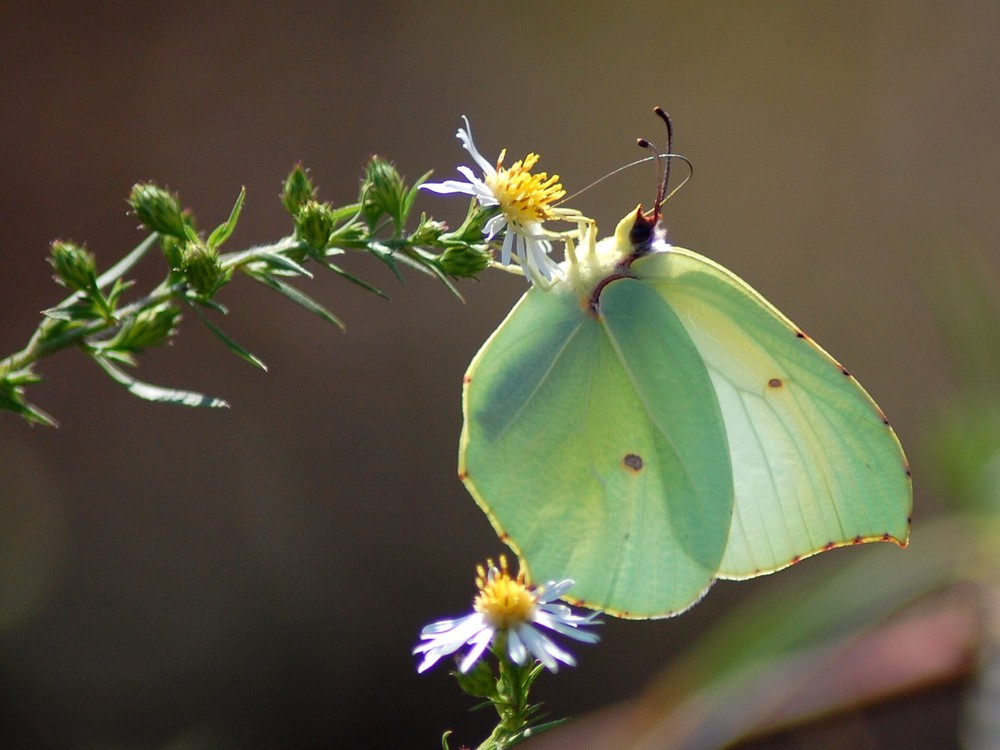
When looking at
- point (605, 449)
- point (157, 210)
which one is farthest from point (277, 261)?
point (605, 449)

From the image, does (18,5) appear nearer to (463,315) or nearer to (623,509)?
(463,315)

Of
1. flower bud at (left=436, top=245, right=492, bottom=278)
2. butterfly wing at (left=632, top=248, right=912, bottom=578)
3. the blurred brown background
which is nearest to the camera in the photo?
flower bud at (left=436, top=245, right=492, bottom=278)

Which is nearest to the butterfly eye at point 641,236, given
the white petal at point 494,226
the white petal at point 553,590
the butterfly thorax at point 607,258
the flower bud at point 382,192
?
the butterfly thorax at point 607,258

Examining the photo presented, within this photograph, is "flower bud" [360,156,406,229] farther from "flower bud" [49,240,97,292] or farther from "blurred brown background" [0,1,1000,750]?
"blurred brown background" [0,1,1000,750]

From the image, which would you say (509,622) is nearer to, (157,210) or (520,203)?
(520,203)

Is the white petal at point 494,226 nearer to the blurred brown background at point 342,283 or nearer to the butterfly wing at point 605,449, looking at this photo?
the butterfly wing at point 605,449

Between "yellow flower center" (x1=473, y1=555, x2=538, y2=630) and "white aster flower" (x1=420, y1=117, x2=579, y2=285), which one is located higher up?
"white aster flower" (x1=420, y1=117, x2=579, y2=285)

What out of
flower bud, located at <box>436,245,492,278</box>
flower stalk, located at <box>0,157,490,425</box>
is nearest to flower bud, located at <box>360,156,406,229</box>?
→ flower stalk, located at <box>0,157,490,425</box>
